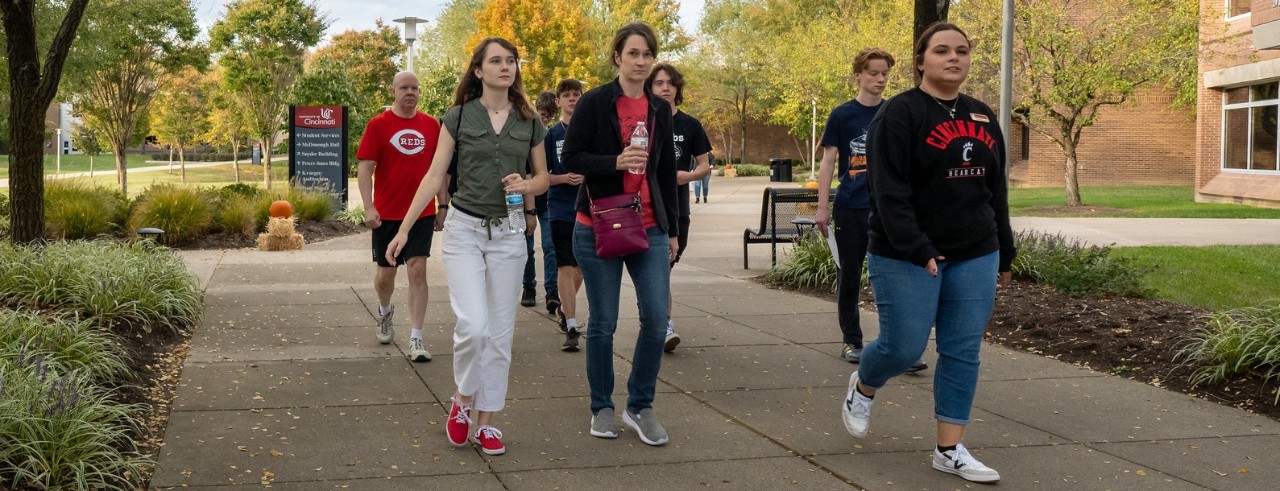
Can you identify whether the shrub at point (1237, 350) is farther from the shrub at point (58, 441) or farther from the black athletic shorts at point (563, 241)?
the shrub at point (58, 441)

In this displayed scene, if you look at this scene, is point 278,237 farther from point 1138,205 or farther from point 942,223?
point 1138,205

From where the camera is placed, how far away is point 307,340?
811cm

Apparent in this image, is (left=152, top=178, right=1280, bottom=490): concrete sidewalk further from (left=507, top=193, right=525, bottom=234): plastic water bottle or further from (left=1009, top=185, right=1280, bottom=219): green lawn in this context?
(left=1009, top=185, right=1280, bottom=219): green lawn

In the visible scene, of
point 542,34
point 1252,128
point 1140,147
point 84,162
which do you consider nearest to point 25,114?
point 1252,128

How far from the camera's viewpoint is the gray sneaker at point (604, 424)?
5.41 m

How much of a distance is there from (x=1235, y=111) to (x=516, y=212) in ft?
94.8

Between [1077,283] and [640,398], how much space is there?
536cm

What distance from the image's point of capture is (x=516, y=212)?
529 centimetres

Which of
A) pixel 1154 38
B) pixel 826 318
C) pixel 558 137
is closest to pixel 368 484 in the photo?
pixel 558 137

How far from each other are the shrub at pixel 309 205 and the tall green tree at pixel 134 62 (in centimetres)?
1762

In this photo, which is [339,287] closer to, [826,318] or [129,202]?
[826,318]

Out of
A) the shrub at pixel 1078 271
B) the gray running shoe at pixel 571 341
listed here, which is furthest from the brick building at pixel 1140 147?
the gray running shoe at pixel 571 341

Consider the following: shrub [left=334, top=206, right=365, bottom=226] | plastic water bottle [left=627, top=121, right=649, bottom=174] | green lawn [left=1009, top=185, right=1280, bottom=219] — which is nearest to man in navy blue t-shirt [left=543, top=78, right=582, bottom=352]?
plastic water bottle [left=627, top=121, right=649, bottom=174]

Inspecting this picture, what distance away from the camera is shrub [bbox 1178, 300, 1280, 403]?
6418 millimetres
